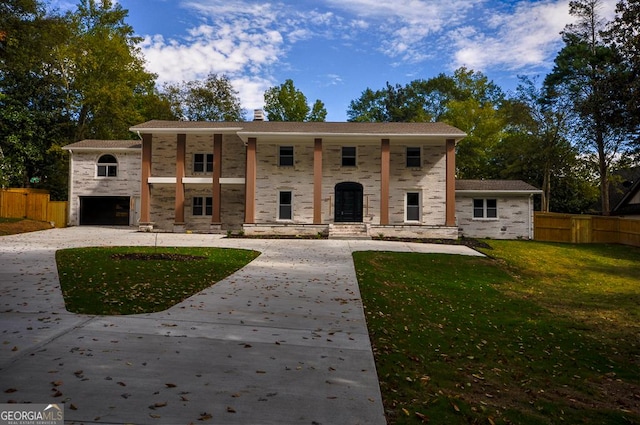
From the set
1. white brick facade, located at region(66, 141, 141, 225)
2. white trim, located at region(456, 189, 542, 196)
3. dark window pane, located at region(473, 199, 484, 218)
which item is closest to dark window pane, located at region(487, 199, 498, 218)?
dark window pane, located at region(473, 199, 484, 218)

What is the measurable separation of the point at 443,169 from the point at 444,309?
57.3ft

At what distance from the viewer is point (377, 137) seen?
2236cm

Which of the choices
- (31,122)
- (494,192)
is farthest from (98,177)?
(494,192)

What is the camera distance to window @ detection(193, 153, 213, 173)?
994 inches

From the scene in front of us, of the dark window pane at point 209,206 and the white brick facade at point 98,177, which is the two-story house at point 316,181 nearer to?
the dark window pane at point 209,206

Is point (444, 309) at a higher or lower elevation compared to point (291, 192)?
lower

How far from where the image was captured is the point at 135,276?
864 centimetres

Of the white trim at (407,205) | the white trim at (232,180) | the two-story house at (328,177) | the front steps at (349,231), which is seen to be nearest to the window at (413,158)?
the two-story house at (328,177)

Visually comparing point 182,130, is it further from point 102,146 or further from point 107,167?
point 107,167

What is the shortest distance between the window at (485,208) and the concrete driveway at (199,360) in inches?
755

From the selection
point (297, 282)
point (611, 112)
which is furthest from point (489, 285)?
point (611, 112)

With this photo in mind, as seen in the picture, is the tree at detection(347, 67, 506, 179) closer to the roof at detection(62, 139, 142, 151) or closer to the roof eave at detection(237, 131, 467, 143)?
the roof eave at detection(237, 131, 467, 143)

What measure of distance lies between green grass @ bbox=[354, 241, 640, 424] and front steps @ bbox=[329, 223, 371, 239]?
7.94 m

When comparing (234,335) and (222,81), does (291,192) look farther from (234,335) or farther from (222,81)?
(222,81)
